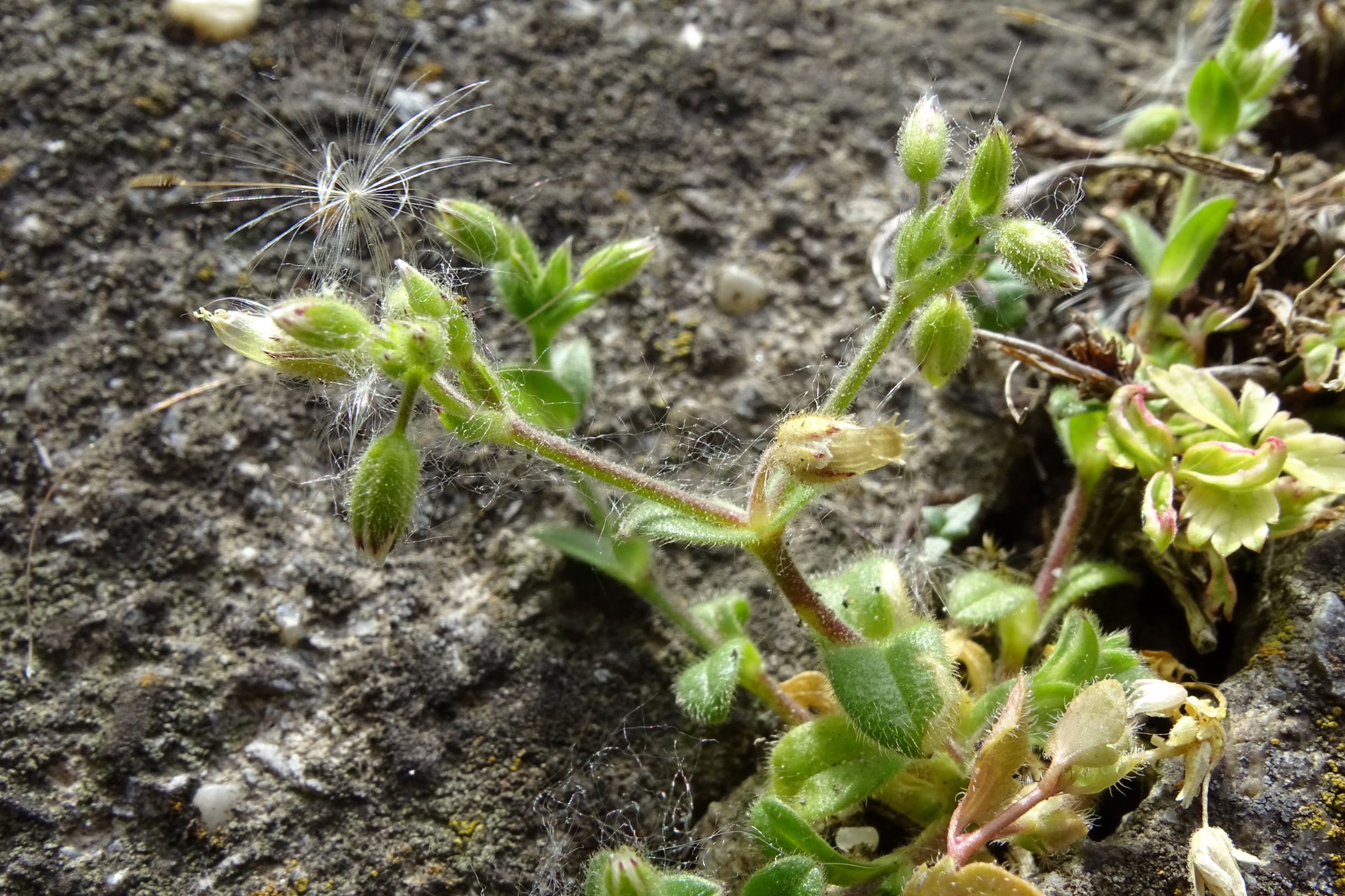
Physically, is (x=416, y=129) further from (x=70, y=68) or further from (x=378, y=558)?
(x=378, y=558)

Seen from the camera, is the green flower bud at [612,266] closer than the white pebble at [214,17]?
Yes

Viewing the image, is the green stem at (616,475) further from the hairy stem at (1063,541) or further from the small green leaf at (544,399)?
the hairy stem at (1063,541)

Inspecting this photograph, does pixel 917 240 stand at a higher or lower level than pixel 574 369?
higher

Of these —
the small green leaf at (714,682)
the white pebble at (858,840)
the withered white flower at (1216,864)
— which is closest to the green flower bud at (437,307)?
the small green leaf at (714,682)

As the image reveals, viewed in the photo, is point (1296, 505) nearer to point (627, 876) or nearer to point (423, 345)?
point (627, 876)

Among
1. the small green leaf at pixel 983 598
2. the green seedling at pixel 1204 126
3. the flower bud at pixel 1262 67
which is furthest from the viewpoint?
the flower bud at pixel 1262 67

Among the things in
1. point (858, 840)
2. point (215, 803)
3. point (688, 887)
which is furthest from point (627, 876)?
point (215, 803)
